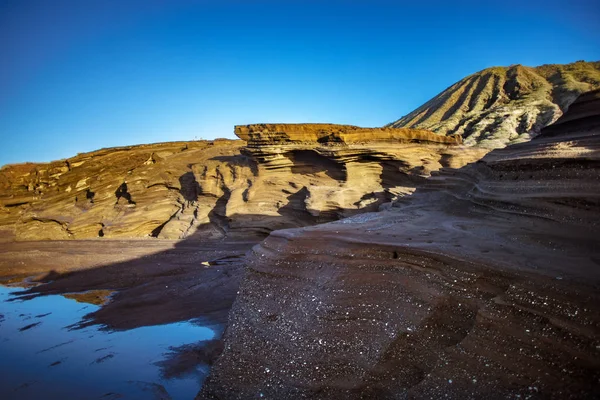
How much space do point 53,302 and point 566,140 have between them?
42.0 ft

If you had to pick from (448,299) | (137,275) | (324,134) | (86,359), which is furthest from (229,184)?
(448,299)

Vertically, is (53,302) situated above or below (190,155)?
below

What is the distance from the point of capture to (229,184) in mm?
18188

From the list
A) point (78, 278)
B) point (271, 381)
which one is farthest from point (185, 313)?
point (78, 278)

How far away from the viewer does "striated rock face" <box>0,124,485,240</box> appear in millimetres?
15031

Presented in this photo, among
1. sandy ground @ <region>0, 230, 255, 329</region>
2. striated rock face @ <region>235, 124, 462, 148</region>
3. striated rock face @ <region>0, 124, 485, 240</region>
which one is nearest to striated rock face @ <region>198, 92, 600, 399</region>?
sandy ground @ <region>0, 230, 255, 329</region>

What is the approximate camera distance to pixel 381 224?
6.07m

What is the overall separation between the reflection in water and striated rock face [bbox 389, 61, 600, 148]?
23.2 metres

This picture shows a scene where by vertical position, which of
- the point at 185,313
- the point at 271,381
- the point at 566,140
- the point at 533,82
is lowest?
the point at 185,313

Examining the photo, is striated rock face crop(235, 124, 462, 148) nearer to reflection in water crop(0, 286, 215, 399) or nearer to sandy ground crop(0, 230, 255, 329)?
sandy ground crop(0, 230, 255, 329)

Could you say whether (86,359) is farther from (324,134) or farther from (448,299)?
(324,134)

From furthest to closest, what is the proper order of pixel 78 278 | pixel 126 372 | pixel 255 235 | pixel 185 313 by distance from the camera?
pixel 255 235, pixel 78 278, pixel 185 313, pixel 126 372

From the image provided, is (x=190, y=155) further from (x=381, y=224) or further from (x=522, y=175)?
(x=522, y=175)

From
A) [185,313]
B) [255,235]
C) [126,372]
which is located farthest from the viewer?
[255,235]
